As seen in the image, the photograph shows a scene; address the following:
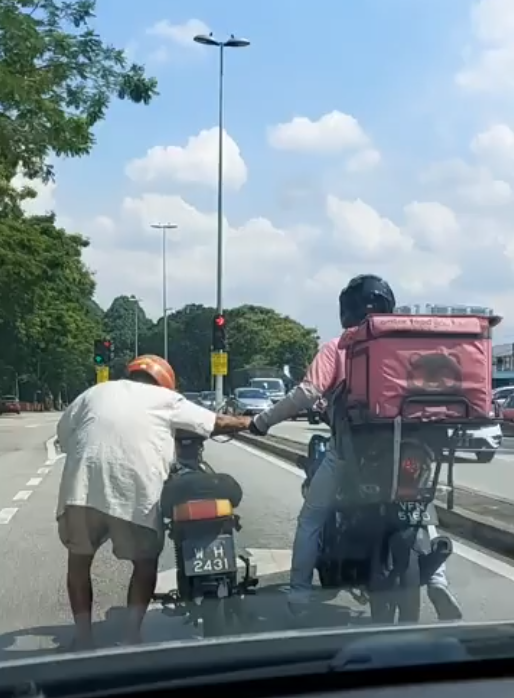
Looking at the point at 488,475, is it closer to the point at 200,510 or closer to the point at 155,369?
the point at 155,369

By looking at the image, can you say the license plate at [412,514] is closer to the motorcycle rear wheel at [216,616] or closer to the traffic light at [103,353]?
the motorcycle rear wheel at [216,616]

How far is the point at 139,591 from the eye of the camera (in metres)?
5.53

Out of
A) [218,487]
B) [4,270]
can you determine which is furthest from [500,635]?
[4,270]

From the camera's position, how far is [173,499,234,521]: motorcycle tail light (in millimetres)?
5180

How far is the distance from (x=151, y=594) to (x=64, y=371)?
266ft

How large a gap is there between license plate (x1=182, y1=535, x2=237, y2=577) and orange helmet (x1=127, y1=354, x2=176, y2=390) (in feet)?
2.75

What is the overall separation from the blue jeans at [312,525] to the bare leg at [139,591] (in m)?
0.87

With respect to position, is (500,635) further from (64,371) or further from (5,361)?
(64,371)

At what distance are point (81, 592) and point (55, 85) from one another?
51.3ft

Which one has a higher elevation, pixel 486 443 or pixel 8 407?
pixel 486 443

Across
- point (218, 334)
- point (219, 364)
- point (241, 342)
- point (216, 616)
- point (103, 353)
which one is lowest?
point (216, 616)

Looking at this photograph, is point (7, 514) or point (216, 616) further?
point (7, 514)

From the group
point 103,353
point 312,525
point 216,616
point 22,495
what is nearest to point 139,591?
point 216,616

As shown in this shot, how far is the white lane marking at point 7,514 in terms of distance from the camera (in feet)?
40.3
